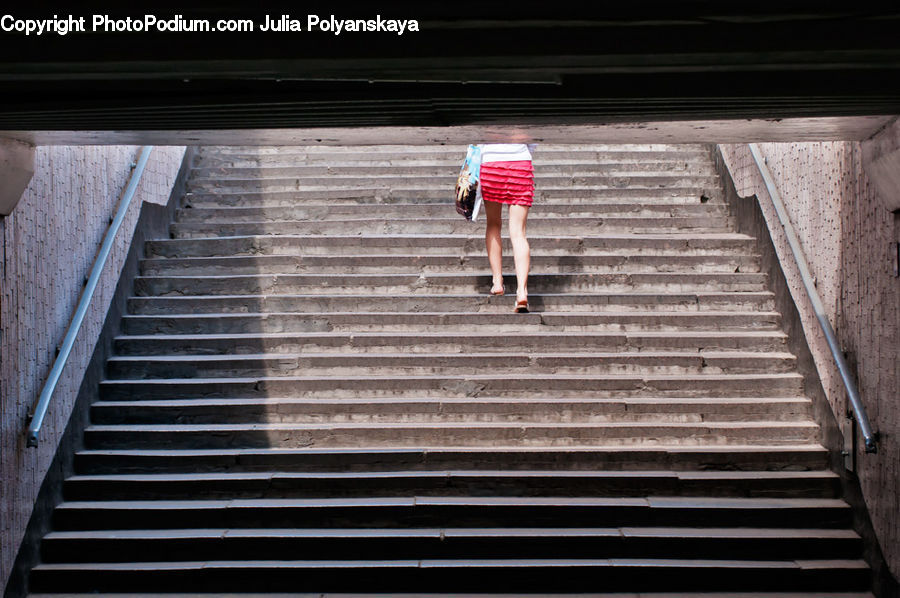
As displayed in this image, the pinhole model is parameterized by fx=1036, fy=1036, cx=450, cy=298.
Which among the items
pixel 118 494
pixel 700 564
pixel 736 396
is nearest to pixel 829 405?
pixel 736 396

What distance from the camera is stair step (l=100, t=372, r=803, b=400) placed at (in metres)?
7.02

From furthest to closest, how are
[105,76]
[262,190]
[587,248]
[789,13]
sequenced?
[262,190], [587,248], [105,76], [789,13]

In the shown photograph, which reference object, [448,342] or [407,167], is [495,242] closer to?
[448,342]

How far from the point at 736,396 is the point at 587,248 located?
6.59 feet

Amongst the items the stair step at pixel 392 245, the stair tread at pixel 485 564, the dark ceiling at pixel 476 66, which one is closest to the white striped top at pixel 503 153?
the stair step at pixel 392 245

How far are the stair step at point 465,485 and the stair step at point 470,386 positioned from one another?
2.70 ft

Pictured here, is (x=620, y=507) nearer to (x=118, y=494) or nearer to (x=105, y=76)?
(x=118, y=494)

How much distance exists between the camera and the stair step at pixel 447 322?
761 centimetres

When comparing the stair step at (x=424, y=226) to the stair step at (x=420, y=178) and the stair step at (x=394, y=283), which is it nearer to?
the stair step at (x=420, y=178)

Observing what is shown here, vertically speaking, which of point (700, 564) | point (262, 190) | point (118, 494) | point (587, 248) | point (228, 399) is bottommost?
point (700, 564)

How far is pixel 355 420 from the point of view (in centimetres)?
690

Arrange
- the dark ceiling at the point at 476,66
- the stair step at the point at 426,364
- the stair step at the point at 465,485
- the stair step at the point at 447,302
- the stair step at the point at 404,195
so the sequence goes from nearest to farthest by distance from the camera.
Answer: the dark ceiling at the point at 476,66 → the stair step at the point at 465,485 → the stair step at the point at 426,364 → the stair step at the point at 447,302 → the stair step at the point at 404,195

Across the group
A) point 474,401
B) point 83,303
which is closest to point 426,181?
point 474,401

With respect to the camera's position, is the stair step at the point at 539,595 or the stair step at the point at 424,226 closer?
the stair step at the point at 539,595
